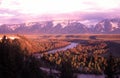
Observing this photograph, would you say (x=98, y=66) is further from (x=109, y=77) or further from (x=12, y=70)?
(x=12, y=70)

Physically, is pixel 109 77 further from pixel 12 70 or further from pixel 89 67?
pixel 89 67

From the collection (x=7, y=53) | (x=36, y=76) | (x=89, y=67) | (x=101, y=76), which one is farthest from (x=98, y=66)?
Answer: (x=7, y=53)

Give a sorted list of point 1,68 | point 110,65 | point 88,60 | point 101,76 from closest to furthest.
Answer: point 1,68 → point 110,65 → point 101,76 → point 88,60

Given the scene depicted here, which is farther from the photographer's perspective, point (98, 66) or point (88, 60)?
point (88, 60)

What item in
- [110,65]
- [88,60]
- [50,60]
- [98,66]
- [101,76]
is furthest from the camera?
[88,60]

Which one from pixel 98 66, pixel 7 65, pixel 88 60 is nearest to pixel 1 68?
pixel 7 65

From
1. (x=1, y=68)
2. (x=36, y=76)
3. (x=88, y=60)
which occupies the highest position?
(x=1, y=68)

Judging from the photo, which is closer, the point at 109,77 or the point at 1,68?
the point at 1,68

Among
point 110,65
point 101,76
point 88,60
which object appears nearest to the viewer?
point 110,65

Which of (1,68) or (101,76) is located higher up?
(1,68)
